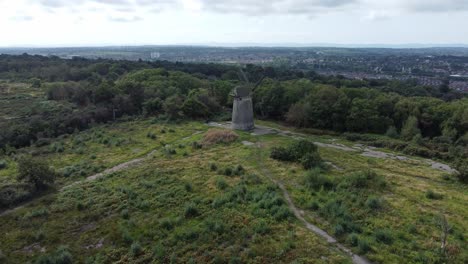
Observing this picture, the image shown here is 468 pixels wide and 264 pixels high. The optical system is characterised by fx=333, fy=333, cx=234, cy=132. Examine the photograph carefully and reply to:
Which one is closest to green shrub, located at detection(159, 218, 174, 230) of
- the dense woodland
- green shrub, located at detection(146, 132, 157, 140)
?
green shrub, located at detection(146, 132, 157, 140)

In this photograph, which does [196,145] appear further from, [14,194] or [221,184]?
[14,194]

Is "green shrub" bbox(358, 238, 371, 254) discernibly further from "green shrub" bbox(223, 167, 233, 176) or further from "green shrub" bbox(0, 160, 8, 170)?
"green shrub" bbox(0, 160, 8, 170)

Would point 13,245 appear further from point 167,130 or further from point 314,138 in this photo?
point 314,138

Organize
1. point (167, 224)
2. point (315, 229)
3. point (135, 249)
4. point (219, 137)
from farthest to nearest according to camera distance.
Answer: point (219, 137) → point (167, 224) → point (315, 229) → point (135, 249)

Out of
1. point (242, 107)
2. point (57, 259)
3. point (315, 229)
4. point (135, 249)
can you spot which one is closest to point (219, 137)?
point (242, 107)

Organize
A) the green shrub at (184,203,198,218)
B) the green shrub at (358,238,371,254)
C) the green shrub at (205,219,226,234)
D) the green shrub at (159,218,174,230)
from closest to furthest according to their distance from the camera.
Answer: the green shrub at (358,238,371,254), the green shrub at (205,219,226,234), the green shrub at (159,218,174,230), the green shrub at (184,203,198,218)

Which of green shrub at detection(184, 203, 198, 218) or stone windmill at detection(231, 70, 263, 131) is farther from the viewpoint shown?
stone windmill at detection(231, 70, 263, 131)
